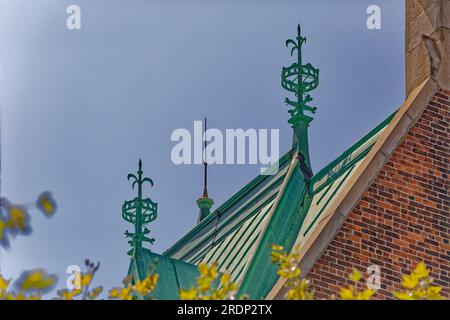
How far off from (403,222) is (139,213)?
8.57m

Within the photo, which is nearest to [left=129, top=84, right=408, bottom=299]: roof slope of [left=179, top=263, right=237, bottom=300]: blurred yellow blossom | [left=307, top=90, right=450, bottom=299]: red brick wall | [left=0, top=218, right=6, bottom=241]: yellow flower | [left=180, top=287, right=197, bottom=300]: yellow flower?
[left=307, top=90, right=450, bottom=299]: red brick wall

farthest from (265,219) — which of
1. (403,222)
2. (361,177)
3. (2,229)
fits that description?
(2,229)

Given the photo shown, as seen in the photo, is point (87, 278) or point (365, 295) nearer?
point (87, 278)

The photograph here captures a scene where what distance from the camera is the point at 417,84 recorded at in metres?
22.2

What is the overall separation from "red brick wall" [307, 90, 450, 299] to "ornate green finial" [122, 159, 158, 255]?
300 inches

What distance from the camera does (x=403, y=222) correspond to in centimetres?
2053

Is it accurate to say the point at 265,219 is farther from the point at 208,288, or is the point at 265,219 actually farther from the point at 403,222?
the point at 208,288

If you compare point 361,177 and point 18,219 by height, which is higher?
point 361,177

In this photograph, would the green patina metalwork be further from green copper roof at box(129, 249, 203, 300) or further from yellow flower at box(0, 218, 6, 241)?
yellow flower at box(0, 218, 6, 241)

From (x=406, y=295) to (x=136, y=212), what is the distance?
15.4 m

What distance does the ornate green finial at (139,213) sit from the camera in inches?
1088

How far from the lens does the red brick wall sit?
1989 cm

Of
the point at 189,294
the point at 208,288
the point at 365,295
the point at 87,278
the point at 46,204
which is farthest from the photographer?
the point at 208,288
